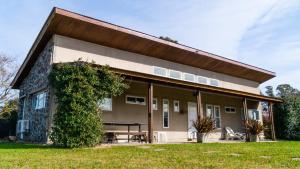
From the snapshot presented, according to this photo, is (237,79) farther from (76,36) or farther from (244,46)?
(76,36)

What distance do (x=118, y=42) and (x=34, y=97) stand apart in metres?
4.92

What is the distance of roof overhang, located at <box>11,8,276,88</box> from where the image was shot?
11327 millimetres

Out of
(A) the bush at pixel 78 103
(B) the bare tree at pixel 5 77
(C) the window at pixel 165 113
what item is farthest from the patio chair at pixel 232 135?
(B) the bare tree at pixel 5 77

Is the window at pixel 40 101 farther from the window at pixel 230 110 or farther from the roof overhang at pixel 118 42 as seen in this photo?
the window at pixel 230 110

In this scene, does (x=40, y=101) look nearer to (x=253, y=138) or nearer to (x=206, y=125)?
(x=206, y=125)

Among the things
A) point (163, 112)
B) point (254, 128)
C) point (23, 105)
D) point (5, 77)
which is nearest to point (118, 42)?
point (163, 112)

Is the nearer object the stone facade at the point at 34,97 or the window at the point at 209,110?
the stone facade at the point at 34,97

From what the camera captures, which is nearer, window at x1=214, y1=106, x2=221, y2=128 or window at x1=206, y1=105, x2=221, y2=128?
window at x1=206, y1=105, x2=221, y2=128

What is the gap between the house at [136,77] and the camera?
1151 cm

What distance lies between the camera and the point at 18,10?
1438cm

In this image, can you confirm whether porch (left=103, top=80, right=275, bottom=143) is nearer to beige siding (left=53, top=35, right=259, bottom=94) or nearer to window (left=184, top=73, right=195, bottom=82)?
window (left=184, top=73, right=195, bottom=82)

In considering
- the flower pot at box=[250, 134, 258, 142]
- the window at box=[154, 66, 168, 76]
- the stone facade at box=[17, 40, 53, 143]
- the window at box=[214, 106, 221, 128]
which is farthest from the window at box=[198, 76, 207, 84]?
the stone facade at box=[17, 40, 53, 143]

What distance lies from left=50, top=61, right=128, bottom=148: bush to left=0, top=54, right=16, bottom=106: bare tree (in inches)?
517

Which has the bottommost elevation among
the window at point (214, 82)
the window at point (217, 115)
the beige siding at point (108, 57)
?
the window at point (217, 115)
